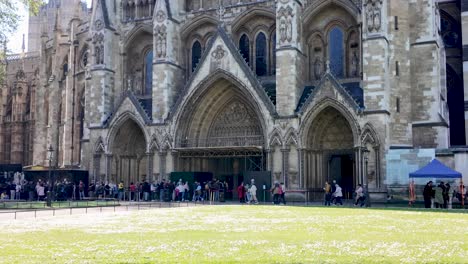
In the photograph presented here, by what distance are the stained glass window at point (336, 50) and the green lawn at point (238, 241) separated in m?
18.6

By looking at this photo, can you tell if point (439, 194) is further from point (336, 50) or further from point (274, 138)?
point (336, 50)

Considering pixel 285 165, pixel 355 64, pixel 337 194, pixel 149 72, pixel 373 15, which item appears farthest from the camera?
pixel 149 72

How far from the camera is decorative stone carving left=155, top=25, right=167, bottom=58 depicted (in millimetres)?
38219

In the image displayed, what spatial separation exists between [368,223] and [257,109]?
17.8 metres

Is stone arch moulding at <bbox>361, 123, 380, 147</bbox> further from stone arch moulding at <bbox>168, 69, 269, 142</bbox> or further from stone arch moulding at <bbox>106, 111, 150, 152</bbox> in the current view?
stone arch moulding at <bbox>106, 111, 150, 152</bbox>

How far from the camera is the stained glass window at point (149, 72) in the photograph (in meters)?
41.9

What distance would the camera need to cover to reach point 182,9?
39.9 metres

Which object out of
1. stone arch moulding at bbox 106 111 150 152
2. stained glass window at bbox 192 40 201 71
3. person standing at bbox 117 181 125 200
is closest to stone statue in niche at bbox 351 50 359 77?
stained glass window at bbox 192 40 201 71

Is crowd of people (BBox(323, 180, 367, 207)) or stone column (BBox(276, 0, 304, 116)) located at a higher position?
stone column (BBox(276, 0, 304, 116))

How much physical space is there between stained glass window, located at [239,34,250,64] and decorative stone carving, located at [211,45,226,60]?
9.67 ft

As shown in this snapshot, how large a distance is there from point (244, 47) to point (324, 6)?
640cm

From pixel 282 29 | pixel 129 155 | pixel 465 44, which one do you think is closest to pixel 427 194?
pixel 282 29

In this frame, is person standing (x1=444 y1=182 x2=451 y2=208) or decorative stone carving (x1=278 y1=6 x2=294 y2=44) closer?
person standing (x1=444 y1=182 x2=451 y2=208)

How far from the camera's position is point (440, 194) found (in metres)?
27.7
